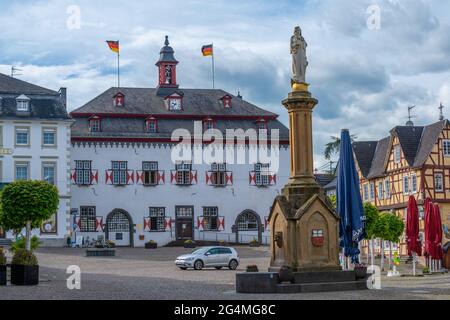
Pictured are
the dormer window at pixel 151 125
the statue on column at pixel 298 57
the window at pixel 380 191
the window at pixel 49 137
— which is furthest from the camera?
the dormer window at pixel 151 125

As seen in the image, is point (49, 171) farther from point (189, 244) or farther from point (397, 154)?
point (397, 154)

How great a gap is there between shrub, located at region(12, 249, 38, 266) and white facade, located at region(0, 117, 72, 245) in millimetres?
32633

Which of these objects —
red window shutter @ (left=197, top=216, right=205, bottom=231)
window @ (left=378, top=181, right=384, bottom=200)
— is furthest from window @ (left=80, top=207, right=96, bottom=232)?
window @ (left=378, top=181, right=384, bottom=200)

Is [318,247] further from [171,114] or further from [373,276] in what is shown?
[171,114]

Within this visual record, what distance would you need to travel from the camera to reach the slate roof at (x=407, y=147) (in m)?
53.1

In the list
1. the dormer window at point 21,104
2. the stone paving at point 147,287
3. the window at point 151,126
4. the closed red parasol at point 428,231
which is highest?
the dormer window at point 21,104

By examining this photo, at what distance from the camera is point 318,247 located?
836 inches

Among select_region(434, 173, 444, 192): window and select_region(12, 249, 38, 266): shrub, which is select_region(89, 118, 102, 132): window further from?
select_region(12, 249, 38, 266): shrub

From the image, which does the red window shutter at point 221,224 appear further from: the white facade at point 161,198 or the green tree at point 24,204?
the green tree at point 24,204

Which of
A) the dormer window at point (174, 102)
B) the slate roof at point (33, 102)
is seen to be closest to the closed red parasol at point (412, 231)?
the slate roof at point (33, 102)

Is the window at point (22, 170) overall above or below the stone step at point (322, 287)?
above

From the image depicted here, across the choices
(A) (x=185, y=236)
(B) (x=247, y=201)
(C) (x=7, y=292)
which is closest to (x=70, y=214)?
(A) (x=185, y=236)

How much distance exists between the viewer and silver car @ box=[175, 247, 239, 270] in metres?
37.5

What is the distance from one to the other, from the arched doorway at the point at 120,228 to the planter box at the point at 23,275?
37040 mm
